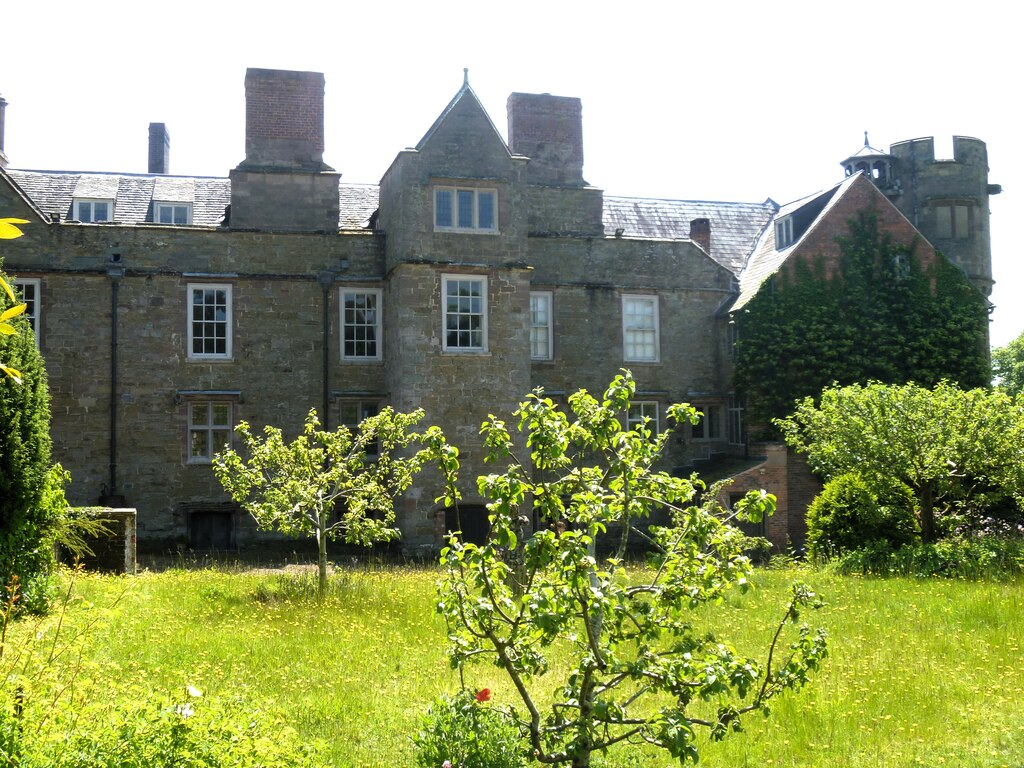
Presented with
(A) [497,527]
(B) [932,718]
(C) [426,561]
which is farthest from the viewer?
(C) [426,561]

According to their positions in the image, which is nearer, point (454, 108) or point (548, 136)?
point (454, 108)

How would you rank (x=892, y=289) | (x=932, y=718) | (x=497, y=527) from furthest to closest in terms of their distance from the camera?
(x=892, y=289), (x=932, y=718), (x=497, y=527)

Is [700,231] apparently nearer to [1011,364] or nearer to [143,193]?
[143,193]

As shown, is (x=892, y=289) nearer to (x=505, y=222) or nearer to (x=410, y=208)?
(x=505, y=222)

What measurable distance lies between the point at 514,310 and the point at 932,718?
55.3 ft

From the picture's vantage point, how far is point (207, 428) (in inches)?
973

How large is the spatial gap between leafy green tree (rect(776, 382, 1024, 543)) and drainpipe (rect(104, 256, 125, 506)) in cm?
1691

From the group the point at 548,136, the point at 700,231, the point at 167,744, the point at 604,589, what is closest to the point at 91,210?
the point at 548,136

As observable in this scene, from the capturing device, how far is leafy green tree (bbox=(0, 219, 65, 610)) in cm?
1266

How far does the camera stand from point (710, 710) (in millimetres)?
9242

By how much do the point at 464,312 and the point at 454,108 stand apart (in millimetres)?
5265

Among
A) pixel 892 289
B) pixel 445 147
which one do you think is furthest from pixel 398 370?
pixel 892 289

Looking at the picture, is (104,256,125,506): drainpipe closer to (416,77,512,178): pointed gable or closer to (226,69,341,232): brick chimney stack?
(226,69,341,232): brick chimney stack

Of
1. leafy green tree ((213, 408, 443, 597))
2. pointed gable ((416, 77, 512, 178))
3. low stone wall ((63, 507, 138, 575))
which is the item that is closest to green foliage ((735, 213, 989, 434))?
pointed gable ((416, 77, 512, 178))
